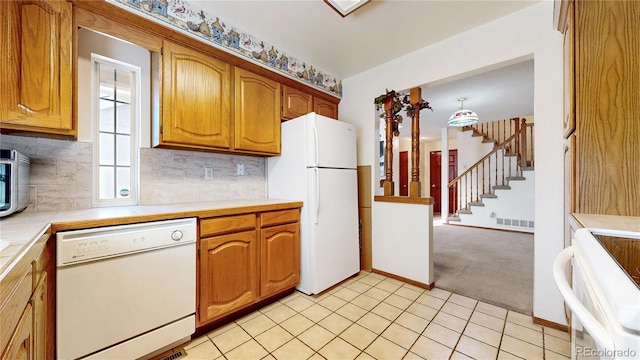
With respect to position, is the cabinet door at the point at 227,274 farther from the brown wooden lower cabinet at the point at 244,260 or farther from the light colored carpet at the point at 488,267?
the light colored carpet at the point at 488,267

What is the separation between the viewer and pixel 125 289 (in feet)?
4.32

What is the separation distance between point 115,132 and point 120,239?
3.26ft

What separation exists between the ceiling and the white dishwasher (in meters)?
1.73

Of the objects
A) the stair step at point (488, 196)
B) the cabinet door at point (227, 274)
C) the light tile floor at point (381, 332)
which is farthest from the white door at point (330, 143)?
the stair step at point (488, 196)

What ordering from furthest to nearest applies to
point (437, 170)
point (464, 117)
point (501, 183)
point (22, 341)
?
point (437, 170) < point (501, 183) < point (464, 117) < point (22, 341)

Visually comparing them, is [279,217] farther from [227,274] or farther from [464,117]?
[464,117]

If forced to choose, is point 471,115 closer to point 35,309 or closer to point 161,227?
point 161,227

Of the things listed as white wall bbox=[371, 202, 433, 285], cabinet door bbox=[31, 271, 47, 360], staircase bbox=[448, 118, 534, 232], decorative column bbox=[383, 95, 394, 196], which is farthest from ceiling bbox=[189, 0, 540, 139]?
staircase bbox=[448, 118, 534, 232]

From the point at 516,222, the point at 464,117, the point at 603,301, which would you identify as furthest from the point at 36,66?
the point at 516,222

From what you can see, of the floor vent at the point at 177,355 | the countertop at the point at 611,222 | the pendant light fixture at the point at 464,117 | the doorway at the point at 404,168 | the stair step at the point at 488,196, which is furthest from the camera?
the doorway at the point at 404,168

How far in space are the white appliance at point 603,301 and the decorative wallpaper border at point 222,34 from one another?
2484 millimetres

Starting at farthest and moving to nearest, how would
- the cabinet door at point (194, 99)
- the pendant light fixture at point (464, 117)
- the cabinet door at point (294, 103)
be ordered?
the pendant light fixture at point (464, 117)
the cabinet door at point (294, 103)
the cabinet door at point (194, 99)

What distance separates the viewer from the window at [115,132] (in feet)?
5.72

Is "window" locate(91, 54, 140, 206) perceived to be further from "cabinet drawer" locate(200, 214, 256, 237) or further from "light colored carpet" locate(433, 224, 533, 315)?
"light colored carpet" locate(433, 224, 533, 315)
